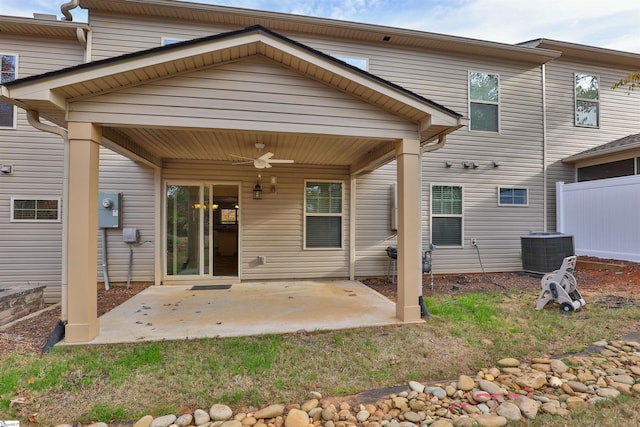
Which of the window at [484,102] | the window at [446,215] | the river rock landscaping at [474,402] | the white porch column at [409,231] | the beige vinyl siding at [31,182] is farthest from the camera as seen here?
the window at [484,102]

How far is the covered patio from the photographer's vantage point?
3.25 meters

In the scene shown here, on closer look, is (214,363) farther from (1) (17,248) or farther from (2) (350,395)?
(1) (17,248)

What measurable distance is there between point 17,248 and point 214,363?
5.71 m

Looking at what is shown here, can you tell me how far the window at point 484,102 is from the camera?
292 inches

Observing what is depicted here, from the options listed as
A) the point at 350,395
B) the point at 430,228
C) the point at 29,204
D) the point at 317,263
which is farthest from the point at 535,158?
the point at 29,204

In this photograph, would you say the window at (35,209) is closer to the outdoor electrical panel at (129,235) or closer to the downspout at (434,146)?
the outdoor electrical panel at (129,235)

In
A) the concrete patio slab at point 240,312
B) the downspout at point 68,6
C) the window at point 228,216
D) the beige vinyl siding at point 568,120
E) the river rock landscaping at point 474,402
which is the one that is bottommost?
the river rock landscaping at point 474,402

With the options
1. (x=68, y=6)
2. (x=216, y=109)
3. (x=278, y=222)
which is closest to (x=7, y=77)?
(x=68, y=6)

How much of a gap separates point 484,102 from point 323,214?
4953 millimetres

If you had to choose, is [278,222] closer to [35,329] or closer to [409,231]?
[409,231]

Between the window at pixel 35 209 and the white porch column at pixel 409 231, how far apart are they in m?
6.52

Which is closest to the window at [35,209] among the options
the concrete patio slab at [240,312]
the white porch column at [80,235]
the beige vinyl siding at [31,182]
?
the beige vinyl siding at [31,182]

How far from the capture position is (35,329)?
12.3 feet

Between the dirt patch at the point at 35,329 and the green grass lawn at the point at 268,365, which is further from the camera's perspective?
the dirt patch at the point at 35,329
